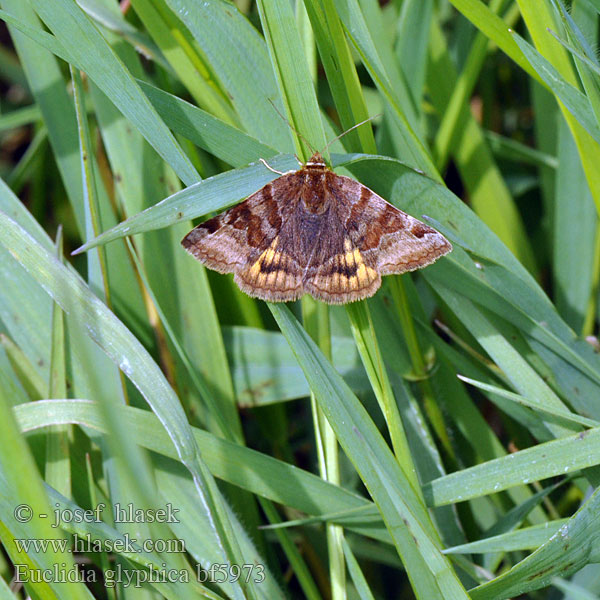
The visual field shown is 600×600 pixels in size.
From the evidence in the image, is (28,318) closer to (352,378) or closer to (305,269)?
(305,269)

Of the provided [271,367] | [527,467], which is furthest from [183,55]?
[527,467]

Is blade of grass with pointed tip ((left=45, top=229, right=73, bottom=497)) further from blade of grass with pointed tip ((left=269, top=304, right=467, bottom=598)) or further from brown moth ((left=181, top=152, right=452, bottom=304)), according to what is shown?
blade of grass with pointed tip ((left=269, top=304, right=467, bottom=598))

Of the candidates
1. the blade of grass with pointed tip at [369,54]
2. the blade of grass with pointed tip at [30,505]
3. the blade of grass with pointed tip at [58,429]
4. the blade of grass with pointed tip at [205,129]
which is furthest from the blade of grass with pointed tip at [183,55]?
the blade of grass with pointed tip at [30,505]

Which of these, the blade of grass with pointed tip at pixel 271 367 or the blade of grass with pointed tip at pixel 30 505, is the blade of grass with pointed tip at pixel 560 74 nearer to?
the blade of grass with pointed tip at pixel 271 367

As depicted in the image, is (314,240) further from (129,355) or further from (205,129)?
(129,355)

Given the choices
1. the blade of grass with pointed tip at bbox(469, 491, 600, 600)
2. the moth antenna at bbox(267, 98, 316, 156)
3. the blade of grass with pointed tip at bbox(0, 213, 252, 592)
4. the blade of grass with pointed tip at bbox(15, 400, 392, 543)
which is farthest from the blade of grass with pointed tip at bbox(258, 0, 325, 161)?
the blade of grass with pointed tip at bbox(469, 491, 600, 600)
